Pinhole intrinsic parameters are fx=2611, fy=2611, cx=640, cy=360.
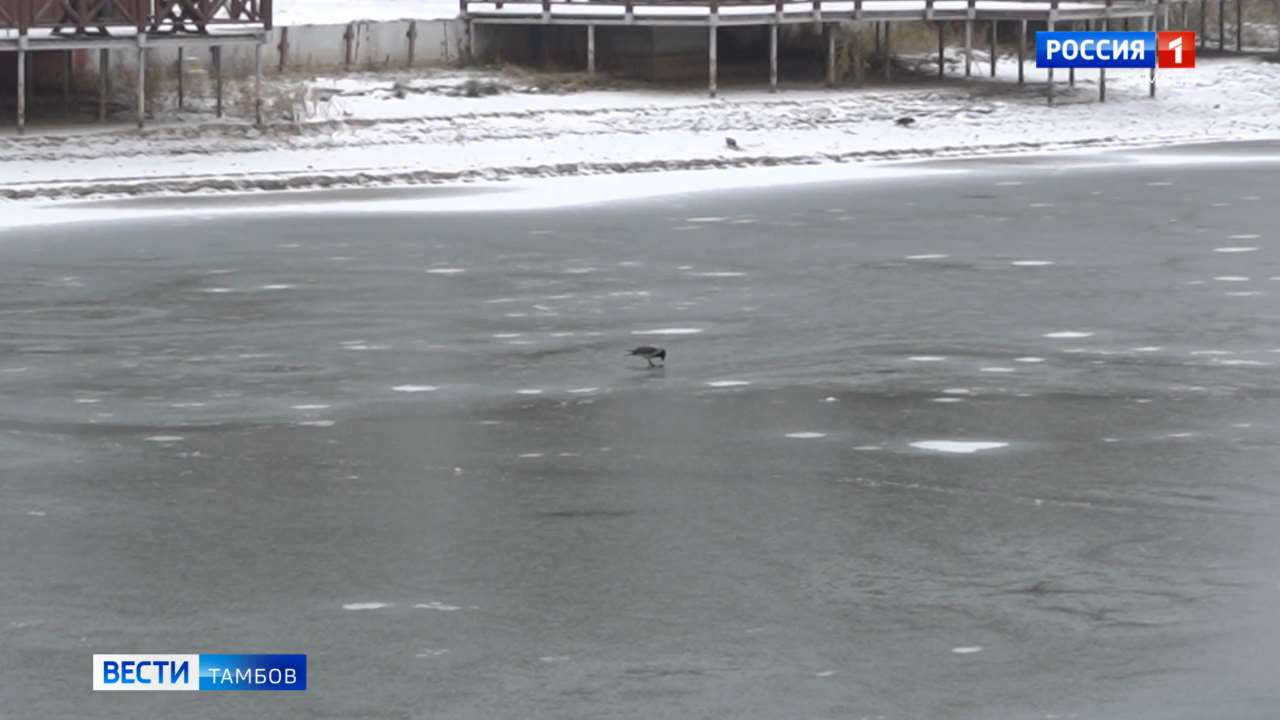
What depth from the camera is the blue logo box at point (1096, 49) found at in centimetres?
4022

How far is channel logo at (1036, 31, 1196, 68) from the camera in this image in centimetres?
4016

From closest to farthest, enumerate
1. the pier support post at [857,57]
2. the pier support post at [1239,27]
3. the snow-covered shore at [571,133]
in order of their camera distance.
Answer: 1. the snow-covered shore at [571,133]
2. the pier support post at [857,57]
3. the pier support post at [1239,27]

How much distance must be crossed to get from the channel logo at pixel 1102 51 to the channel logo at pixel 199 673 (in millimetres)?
30573

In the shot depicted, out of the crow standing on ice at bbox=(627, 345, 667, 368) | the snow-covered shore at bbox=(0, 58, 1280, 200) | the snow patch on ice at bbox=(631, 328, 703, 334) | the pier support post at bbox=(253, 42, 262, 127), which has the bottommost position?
the snow patch on ice at bbox=(631, 328, 703, 334)

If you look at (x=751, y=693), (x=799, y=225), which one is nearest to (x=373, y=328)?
(x=799, y=225)

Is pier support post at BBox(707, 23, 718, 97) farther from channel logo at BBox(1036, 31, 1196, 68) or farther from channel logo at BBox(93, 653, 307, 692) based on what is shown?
channel logo at BBox(93, 653, 307, 692)

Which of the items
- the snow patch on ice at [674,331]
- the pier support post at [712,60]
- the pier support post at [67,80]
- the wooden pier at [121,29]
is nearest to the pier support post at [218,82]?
the wooden pier at [121,29]

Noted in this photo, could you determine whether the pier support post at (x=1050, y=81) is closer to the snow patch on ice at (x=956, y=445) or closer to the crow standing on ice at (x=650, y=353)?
the crow standing on ice at (x=650, y=353)

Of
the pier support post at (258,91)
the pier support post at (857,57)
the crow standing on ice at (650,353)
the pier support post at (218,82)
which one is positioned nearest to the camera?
the crow standing on ice at (650,353)

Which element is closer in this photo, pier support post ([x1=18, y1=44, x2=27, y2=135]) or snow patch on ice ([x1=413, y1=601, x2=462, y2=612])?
snow patch on ice ([x1=413, y1=601, x2=462, y2=612])

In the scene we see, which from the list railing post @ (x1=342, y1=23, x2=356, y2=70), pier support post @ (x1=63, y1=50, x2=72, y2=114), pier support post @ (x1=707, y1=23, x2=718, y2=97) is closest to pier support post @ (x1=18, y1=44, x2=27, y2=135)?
pier support post @ (x1=63, y1=50, x2=72, y2=114)

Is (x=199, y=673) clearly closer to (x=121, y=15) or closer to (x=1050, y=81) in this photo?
(x=121, y=15)

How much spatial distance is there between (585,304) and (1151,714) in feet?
35.3

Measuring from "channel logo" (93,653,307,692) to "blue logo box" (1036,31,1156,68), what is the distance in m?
31.2
